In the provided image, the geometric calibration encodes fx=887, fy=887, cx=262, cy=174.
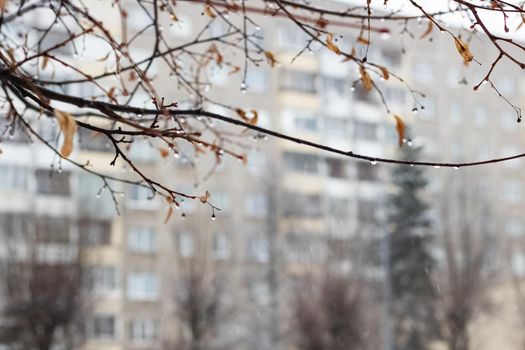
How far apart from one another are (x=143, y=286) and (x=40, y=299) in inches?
494

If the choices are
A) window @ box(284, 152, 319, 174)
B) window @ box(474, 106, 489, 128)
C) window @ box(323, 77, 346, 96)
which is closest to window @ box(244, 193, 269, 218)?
window @ box(284, 152, 319, 174)

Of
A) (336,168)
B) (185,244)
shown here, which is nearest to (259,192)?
(336,168)

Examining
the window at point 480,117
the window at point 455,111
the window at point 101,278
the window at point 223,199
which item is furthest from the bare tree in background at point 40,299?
the window at point 480,117

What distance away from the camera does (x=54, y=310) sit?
19281 mm

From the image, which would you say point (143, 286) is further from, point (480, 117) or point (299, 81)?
point (480, 117)

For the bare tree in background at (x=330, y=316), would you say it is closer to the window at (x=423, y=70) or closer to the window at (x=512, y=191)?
the window at (x=423, y=70)

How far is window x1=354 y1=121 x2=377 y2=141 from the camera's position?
36.8m

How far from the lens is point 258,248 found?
110 feet

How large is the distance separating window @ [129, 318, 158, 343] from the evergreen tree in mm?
8585

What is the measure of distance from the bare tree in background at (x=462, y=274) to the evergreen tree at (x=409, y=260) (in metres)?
0.89

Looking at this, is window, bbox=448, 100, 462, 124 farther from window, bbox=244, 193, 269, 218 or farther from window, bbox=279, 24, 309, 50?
window, bbox=244, 193, 269, 218

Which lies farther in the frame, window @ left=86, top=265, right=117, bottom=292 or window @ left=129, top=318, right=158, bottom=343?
window @ left=129, top=318, right=158, bottom=343

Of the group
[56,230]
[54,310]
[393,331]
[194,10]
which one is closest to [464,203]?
[393,331]

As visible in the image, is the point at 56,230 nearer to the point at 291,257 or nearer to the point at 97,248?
the point at 97,248
